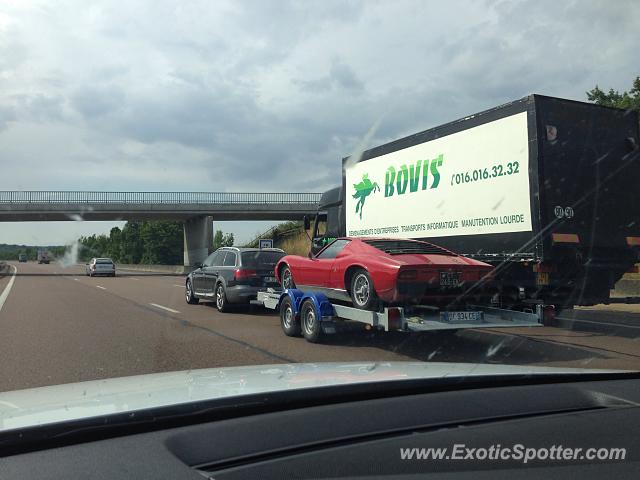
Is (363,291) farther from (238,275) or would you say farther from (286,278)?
(238,275)

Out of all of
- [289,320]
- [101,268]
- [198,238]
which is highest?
[198,238]

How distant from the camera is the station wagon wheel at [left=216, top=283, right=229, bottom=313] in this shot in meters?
14.1

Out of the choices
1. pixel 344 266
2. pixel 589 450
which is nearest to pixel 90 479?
pixel 589 450

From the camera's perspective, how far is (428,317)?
828cm

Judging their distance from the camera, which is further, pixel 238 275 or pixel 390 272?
pixel 238 275

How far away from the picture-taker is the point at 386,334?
34.2 feet

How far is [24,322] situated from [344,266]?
764 cm

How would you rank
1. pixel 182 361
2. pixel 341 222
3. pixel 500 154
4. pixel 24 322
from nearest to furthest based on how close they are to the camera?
pixel 182 361 → pixel 500 154 → pixel 24 322 → pixel 341 222

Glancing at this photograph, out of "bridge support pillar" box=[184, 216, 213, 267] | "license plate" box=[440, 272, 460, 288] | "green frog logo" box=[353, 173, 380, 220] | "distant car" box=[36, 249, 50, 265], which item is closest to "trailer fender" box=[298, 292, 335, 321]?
"license plate" box=[440, 272, 460, 288]

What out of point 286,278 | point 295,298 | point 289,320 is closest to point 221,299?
point 286,278

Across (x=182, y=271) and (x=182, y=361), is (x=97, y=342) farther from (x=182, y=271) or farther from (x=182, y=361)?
(x=182, y=271)

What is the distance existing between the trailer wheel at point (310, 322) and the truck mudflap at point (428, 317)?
11 centimetres

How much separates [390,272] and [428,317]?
3.01 feet

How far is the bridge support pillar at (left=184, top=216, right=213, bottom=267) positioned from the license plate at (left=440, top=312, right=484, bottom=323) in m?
44.0
